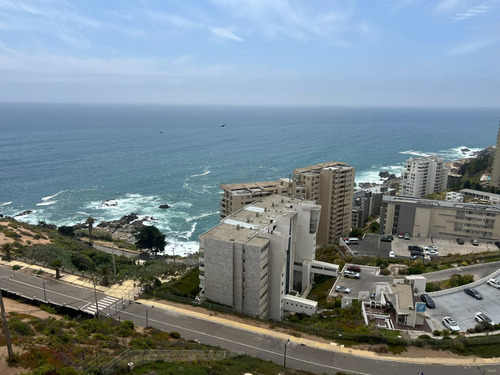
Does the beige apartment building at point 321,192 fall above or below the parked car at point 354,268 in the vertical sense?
above

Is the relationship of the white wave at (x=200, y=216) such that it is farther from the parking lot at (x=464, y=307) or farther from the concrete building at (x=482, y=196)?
the concrete building at (x=482, y=196)

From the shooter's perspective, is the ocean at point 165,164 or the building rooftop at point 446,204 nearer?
the building rooftop at point 446,204

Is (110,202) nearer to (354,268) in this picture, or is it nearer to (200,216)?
(200,216)

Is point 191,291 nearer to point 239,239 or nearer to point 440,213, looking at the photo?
point 239,239

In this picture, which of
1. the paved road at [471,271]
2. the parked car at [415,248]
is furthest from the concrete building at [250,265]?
the parked car at [415,248]

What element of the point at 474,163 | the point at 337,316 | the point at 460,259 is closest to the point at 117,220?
the point at 337,316

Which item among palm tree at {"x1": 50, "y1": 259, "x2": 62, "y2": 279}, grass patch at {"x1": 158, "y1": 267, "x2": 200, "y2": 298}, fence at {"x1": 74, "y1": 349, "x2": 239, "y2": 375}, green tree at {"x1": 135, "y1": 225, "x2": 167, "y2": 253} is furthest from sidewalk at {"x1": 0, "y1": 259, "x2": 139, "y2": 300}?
green tree at {"x1": 135, "y1": 225, "x2": 167, "y2": 253}
